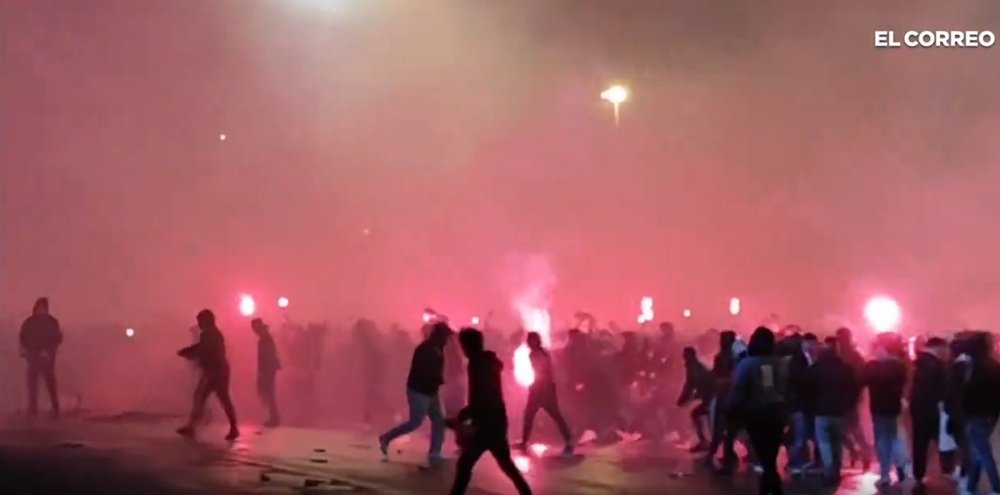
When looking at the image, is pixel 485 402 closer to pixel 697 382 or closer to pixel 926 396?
pixel 926 396

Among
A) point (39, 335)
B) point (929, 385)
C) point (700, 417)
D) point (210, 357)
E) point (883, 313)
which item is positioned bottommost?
point (700, 417)

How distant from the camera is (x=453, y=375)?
14211 millimetres

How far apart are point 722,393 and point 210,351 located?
559 cm

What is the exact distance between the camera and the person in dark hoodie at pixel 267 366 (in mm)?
16422

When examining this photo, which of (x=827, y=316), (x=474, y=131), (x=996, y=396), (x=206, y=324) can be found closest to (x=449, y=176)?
(x=474, y=131)

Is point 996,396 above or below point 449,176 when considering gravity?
below

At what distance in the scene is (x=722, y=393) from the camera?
12.9m

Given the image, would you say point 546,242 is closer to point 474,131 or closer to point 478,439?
point 474,131

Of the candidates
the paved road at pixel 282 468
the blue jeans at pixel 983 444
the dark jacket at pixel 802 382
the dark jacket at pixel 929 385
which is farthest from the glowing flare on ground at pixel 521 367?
the blue jeans at pixel 983 444

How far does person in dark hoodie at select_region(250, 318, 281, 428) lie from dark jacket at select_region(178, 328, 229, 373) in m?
2.43

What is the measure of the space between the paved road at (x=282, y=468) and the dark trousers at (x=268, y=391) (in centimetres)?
140

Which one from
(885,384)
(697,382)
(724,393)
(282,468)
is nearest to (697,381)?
(697,382)

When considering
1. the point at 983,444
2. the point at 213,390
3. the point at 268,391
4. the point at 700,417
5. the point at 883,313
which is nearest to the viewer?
the point at 983,444

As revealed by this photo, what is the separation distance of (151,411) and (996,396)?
509 inches
